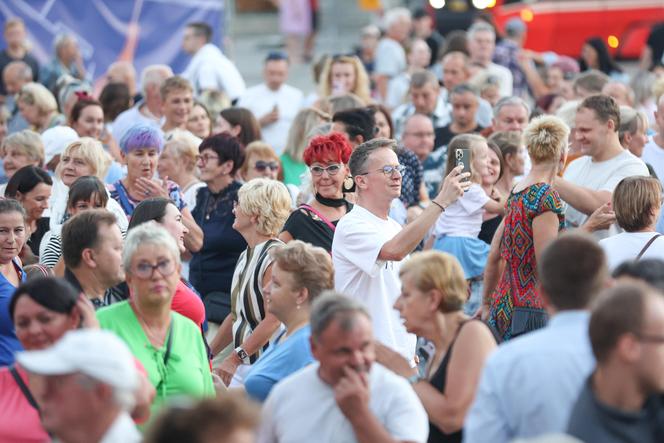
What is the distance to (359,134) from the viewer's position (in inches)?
357

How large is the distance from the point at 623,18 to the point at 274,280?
53.8 feet

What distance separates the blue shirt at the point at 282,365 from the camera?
565 cm

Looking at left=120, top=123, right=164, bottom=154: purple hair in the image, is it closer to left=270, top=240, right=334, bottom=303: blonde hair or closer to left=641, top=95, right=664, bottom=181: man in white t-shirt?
left=270, top=240, right=334, bottom=303: blonde hair

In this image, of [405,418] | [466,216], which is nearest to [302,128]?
[466,216]

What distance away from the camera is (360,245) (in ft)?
21.8

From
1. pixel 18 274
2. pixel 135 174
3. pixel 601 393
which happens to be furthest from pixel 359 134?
pixel 601 393

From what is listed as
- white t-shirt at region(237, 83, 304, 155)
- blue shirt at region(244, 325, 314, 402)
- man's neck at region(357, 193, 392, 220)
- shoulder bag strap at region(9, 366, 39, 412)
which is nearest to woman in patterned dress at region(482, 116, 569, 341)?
man's neck at region(357, 193, 392, 220)

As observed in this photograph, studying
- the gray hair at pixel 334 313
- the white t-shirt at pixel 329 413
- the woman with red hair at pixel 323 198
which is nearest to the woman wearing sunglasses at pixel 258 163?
the woman with red hair at pixel 323 198

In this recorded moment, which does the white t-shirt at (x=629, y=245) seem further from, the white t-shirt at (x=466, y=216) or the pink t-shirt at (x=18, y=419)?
the pink t-shirt at (x=18, y=419)

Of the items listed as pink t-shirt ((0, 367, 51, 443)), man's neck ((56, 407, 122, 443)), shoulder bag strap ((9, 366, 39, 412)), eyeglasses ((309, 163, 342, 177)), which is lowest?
pink t-shirt ((0, 367, 51, 443))

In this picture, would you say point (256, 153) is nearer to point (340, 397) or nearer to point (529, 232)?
point (529, 232)

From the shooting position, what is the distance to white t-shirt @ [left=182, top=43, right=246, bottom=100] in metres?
14.0

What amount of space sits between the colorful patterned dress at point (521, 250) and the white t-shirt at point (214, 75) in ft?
23.2

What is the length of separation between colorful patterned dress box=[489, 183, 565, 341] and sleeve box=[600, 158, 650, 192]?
0.93 meters
